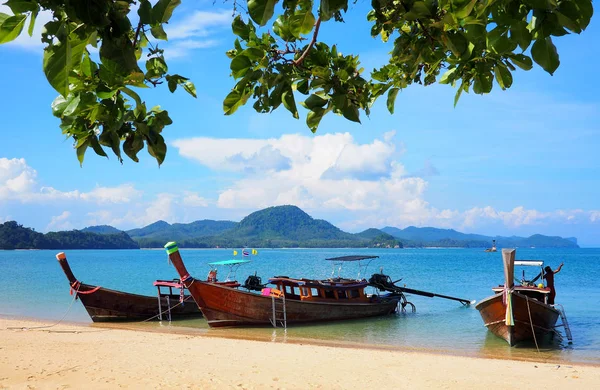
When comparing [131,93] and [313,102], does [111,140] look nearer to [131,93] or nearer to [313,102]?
[131,93]

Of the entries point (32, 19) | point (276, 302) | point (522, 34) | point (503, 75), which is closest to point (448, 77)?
→ point (503, 75)

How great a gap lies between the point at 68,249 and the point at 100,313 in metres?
187

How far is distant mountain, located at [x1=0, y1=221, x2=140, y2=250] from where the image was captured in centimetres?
15375

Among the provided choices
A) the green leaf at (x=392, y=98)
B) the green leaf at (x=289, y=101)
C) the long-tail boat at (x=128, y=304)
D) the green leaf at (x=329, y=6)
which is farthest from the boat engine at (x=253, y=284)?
the green leaf at (x=329, y=6)

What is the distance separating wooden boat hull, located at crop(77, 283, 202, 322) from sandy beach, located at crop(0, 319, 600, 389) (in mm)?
4540

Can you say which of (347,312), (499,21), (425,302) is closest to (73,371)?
(499,21)

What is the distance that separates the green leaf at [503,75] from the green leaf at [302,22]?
2.37 ft

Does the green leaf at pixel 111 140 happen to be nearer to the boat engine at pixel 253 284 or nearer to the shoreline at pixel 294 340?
the shoreline at pixel 294 340

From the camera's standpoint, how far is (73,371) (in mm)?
9633

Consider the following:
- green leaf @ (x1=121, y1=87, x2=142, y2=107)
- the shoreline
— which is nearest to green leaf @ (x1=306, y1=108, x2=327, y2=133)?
green leaf @ (x1=121, y1=87, x2=142, y2=107)

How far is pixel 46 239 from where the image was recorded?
15800cm

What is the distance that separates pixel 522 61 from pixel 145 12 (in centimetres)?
114

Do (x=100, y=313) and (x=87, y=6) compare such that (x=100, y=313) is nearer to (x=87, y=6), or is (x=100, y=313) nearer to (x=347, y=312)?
(x=347, y=312)

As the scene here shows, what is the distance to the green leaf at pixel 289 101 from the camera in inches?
72.8
